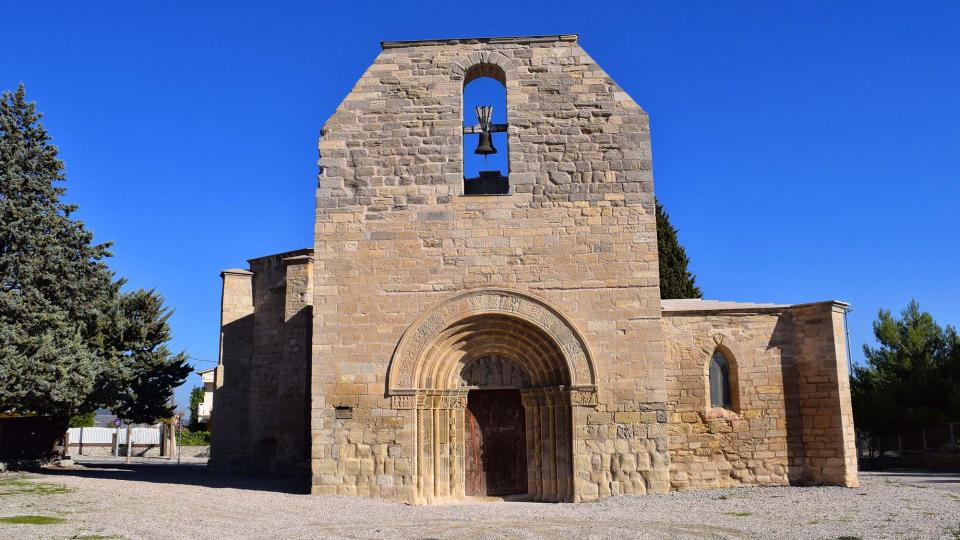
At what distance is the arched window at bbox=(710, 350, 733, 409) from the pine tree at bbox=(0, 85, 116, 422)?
13.0 metres

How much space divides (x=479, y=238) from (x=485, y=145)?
1999mm

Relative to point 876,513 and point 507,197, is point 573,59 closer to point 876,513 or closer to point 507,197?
point 507,197

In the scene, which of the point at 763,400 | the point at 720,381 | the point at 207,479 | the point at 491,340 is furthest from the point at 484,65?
the point at 207,479

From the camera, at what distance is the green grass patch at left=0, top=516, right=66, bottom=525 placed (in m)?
9.29

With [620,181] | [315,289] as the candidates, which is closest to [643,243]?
[620,181]

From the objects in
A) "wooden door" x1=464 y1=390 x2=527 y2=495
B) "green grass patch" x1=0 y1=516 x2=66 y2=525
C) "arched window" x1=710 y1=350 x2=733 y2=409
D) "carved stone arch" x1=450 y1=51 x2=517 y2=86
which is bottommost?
"green grass patch" x1=0 y1=516 x2=66 y2=525

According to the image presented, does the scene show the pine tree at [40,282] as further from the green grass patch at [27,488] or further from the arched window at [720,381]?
the arched window at [720,381]

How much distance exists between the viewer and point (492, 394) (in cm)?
1404

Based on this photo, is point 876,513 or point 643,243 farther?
point 643,243

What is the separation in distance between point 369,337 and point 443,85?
15.7 feet

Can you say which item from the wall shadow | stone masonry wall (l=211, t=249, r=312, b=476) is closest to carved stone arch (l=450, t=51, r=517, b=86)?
the wall shadow

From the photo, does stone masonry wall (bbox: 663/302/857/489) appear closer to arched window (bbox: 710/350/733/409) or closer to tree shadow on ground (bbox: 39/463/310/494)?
arched window (bbox: 710/350/733/409)

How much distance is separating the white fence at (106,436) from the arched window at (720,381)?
94.9 ft

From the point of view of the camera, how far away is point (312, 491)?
1280 centimetres
